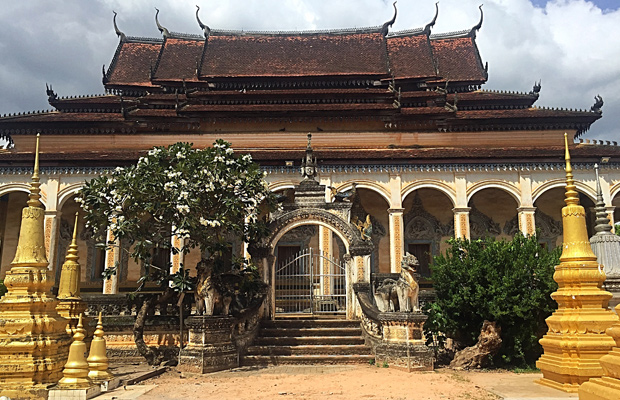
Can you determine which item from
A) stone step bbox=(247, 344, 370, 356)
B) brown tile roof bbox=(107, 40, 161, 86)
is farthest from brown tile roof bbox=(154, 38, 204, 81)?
stone step bbox=(247, 344, 370, 356)

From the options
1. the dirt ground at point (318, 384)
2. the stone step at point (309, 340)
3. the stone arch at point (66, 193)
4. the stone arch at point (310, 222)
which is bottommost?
the dirt ground at point (318, 384)

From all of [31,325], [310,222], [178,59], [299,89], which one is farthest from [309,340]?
[178,59]

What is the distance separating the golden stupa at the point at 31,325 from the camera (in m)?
6.42

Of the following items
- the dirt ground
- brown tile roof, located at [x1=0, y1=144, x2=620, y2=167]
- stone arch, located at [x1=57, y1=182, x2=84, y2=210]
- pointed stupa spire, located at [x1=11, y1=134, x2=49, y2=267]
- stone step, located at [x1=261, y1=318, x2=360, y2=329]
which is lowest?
the dirt ground

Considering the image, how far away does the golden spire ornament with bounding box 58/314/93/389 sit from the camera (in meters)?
6.51

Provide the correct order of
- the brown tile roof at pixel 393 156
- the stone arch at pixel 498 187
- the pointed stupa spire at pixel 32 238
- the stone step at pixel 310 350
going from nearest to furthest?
the pointed stupa spire at pixel 32 238 < the stone step at pixel 310 350 < the brown tile roof at pixel 393 156 < the stone arch at pixel 498 187

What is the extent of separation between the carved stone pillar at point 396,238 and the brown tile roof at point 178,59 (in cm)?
1235

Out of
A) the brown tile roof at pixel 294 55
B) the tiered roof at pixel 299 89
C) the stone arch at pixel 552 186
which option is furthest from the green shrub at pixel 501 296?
the brown tile roof at pixel 294 55

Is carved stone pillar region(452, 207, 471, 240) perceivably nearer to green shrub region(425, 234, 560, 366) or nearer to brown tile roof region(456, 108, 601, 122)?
brown tile roof region(456, 108, 601, 122)

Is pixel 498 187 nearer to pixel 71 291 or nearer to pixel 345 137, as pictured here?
pixel 345 137

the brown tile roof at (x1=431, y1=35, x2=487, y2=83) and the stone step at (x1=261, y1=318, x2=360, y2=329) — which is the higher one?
the brown tile roof at (x1=431, y1=35, x2=487, y2=83)

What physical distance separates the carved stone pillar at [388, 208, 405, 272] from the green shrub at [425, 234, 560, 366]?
21.5ft

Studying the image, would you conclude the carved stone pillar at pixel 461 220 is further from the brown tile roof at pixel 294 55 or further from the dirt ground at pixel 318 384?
the dirt ground at pixel 318 384

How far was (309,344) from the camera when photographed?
1063 centimetres
